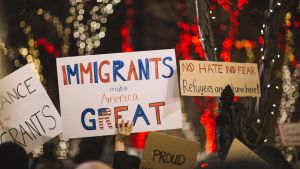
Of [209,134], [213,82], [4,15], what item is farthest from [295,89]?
[4,15]

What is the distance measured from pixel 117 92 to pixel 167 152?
0.60 meters

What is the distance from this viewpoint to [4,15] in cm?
738

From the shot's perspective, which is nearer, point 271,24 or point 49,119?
point 49,119

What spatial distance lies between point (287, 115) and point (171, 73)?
12.0ft

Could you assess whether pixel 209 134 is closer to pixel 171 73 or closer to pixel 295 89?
pixel 295 89

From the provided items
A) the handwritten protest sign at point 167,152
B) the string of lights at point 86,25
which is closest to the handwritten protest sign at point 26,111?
the handwritten protest sign at point 167,152

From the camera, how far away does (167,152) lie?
3.54m

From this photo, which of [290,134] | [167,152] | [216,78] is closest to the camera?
[167,152]

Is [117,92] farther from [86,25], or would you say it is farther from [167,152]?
[86,25]

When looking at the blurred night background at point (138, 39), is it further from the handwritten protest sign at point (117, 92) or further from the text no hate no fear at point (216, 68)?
the handwritten protest sign at point (117, 92)

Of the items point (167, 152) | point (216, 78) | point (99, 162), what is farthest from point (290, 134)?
point (99, 162)

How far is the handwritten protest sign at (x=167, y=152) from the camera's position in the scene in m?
3.51

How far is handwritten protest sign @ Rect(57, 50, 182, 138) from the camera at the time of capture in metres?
3.80

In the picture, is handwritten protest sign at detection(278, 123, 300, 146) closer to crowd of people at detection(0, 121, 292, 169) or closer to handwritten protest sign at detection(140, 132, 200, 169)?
crowd of people at detection(0, 121, 292, 169)
